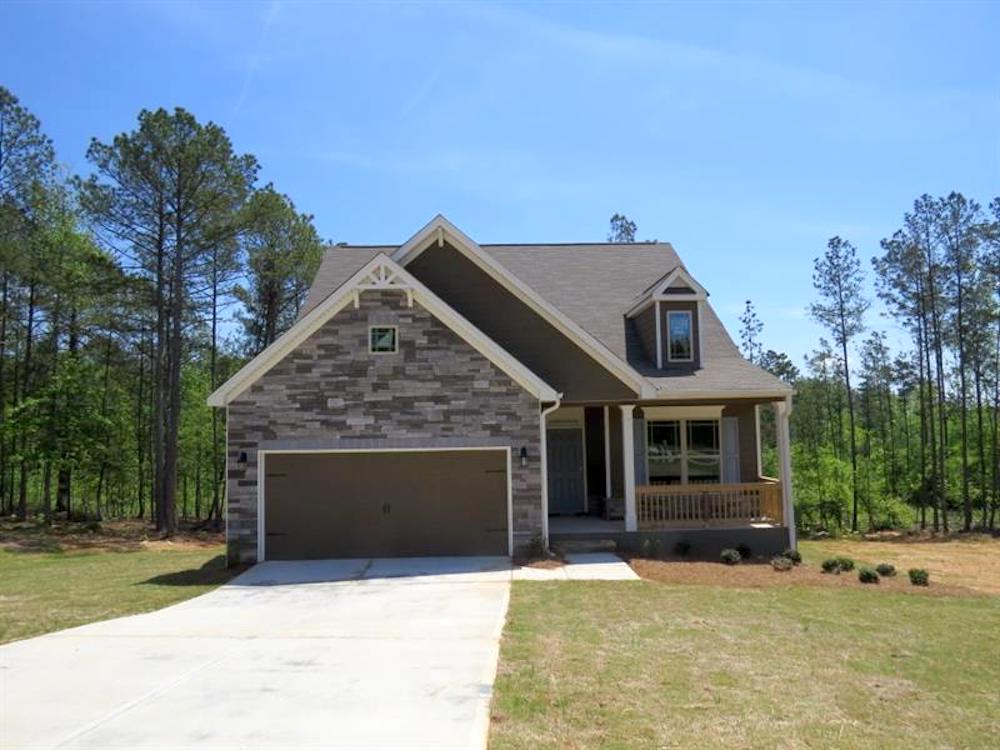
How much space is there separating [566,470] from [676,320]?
178 inches

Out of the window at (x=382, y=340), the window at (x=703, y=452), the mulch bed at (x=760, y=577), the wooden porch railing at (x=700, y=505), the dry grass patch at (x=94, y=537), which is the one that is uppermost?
the window at (x=382, y=340)

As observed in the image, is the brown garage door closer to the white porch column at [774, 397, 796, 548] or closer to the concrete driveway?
the concrete driveway

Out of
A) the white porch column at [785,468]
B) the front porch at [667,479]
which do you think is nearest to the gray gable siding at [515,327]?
the front porch at [667,479]

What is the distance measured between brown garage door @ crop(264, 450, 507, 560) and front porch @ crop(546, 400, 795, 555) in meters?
1.78

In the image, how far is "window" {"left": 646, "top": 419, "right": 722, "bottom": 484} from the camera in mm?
17562

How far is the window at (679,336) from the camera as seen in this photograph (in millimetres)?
17234

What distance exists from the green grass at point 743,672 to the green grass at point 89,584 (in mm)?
5454

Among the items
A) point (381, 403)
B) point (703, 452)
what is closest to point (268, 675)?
point (381, 403)

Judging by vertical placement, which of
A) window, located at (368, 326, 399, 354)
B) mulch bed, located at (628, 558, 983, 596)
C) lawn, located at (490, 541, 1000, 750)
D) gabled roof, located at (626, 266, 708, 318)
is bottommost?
mulch bed, located at (628, 558, 983, 596)

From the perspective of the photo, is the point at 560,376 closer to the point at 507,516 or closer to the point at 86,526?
the point at 507,516

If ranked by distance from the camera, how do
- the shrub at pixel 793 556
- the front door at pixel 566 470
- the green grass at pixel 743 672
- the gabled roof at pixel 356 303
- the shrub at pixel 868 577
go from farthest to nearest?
the front door at pixel 566 470 < the shrub at pixel 793 556 < the gabled roof at pixel 356 303 < the shrub at pixel 868 577 < the green grass at pixel 743 672

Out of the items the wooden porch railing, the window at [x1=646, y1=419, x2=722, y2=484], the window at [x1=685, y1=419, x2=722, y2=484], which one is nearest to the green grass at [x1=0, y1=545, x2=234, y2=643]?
the wooden porch railing

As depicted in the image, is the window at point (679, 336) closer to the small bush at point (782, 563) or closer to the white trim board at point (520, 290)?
the white trim board at point (520, 290)

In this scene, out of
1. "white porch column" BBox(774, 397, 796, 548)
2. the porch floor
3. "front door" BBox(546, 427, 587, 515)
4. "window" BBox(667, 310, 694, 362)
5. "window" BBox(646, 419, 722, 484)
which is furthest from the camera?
"front door" BBox(546, 427, 587, 515)
